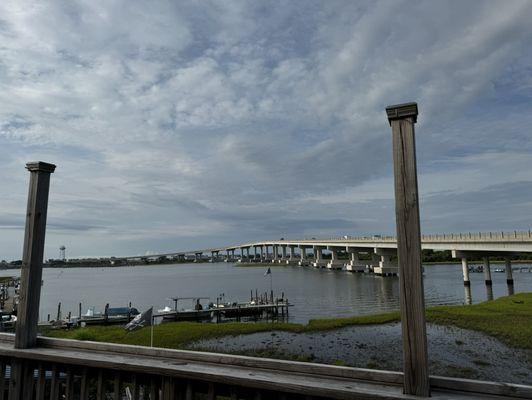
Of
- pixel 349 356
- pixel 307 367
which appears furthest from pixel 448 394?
pixel 349 356

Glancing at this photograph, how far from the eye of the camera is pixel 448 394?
311 cm

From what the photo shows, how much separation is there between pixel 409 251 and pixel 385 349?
1850 cm

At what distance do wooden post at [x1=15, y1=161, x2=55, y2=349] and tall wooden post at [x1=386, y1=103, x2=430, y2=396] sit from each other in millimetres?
4114

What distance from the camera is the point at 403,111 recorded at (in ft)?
11.2

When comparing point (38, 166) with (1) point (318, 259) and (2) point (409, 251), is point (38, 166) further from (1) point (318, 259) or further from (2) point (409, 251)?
(1) point (318, 259)

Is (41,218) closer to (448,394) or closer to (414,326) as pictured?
(414,326)

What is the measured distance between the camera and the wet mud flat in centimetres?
1585

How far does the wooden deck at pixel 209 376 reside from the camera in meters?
3.12

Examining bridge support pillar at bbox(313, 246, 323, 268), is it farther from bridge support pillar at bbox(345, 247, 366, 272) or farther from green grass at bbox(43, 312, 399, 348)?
green grass at bbox(43, 312, 399, 348)

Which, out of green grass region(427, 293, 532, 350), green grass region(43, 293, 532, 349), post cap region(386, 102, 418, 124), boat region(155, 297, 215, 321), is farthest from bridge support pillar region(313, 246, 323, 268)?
post cap region(386, 102, 418, 124)

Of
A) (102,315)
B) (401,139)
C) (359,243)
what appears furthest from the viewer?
(359,243)

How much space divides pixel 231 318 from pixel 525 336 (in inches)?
956

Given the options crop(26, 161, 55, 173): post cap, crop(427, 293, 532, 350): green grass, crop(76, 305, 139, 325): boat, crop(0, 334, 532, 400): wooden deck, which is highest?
crop(26, 161, 55, 173): post cap

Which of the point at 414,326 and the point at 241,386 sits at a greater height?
the point at 414,326
